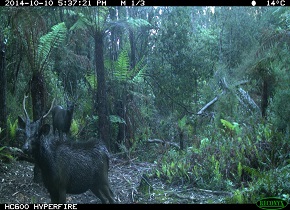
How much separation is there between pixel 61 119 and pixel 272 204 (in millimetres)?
3003

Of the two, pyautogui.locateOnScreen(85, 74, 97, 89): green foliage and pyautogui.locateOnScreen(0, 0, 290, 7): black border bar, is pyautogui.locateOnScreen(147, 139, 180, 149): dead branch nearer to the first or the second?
pyautogui.locateOnScreen(85, 74, 97, 89): green foliage

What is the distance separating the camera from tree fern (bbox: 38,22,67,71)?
536cm

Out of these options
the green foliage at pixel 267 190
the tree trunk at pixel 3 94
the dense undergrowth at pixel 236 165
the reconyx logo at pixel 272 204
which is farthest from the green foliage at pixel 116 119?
the reconyx logo at pixel 272 204

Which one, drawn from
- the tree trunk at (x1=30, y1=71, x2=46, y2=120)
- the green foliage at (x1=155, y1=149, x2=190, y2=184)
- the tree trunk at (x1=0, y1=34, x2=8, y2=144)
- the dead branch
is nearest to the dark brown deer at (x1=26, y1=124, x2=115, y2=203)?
the tree trunk at (x1=30, y1=71, x2=46, y2=120)

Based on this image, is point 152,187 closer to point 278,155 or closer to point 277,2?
point 278,155

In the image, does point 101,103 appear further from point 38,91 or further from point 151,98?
point 151,98

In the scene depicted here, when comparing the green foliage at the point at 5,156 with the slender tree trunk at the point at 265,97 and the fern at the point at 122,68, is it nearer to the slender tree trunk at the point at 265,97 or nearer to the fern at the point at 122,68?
the fern at the point at 122,68

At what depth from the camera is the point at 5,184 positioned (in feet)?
16.5

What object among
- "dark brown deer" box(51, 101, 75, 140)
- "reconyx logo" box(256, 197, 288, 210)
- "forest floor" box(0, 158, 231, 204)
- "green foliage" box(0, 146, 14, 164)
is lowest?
"forest floor" box(0, 158, 231, 204)

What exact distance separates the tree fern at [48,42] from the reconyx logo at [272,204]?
3607mm

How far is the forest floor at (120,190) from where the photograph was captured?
4.57 m

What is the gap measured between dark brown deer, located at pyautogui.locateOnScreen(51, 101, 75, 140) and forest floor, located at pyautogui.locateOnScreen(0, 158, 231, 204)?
2.72ft

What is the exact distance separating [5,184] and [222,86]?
7750mm

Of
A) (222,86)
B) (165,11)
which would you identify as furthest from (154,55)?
(222,86)
